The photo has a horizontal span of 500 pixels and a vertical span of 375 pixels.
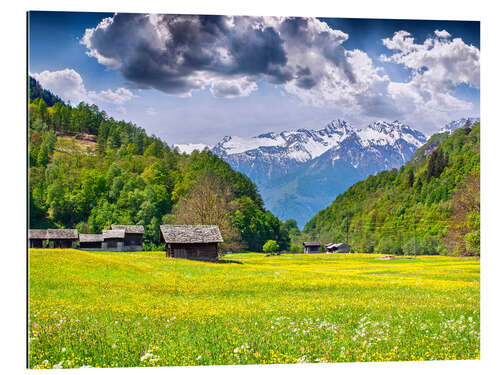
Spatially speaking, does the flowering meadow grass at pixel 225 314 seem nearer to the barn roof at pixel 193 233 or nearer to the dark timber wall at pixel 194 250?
the dark timber wall at pixel 194 250

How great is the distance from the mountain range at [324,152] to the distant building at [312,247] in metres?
0.55

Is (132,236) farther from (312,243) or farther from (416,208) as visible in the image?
(416,208)

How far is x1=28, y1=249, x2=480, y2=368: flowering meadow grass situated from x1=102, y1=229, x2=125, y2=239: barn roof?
0.44 m

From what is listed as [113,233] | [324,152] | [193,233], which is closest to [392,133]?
[324,152]

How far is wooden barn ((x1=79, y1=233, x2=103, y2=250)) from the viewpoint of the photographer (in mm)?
9492

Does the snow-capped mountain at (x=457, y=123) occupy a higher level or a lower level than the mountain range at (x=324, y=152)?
higher

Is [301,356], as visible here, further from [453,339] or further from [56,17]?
[56,17]

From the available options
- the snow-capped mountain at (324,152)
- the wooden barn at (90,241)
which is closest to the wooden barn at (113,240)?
the wooden barn at (90,241)

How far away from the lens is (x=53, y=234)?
28.6ft

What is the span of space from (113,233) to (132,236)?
43 centimetres

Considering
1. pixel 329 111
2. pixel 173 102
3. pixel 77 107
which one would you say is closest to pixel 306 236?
pixel 329 111

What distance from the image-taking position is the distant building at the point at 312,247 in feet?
37.7
